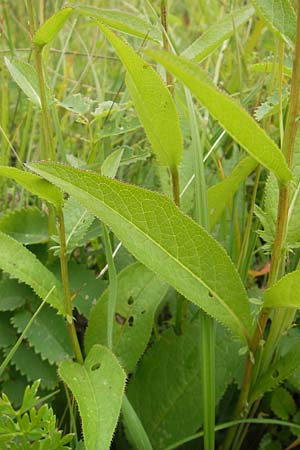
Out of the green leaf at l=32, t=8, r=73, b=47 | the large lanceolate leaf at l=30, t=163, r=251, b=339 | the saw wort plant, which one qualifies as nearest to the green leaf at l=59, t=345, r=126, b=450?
the saw wort plant

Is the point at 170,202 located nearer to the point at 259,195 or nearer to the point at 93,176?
the point at 93,176

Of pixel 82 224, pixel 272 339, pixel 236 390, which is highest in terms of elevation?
pixel 82 224

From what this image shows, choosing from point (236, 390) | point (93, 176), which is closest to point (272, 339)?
point (236, 390)

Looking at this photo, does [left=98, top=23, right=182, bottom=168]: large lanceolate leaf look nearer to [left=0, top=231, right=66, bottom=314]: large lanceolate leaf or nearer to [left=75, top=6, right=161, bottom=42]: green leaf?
[left=75, top=6, right=161, bottom=42]: green leaf

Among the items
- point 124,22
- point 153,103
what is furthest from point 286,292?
point 124,22

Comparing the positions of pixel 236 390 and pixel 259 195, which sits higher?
pixel 259 195

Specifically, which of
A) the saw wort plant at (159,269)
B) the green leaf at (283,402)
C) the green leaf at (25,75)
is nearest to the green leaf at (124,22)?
the saw wort plant at (159,269)

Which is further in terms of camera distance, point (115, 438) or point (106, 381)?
point (115, 438)
